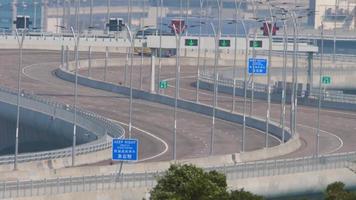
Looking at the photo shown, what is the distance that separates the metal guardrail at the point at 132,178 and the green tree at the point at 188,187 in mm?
12152

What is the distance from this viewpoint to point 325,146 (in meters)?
121

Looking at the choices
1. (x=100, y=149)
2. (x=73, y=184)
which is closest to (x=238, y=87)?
(x=100, y=149)

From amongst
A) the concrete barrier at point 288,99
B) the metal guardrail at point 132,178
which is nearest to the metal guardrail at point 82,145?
the metal guardrail at point 132,178

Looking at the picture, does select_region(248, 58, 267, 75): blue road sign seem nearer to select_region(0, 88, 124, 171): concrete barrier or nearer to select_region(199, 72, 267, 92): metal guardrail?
select_region(0, 88, 124, 171): concrete barrier

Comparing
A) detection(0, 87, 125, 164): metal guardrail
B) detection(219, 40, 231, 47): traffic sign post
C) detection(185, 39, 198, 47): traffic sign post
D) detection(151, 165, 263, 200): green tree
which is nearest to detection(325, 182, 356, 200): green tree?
detection(151, 165, 263, 200): green tree

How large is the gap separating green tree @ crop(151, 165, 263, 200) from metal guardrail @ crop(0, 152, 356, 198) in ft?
39.9

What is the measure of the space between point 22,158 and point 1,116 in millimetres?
41975

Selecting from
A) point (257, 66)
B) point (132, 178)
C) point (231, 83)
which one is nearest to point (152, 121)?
point (257, 66)

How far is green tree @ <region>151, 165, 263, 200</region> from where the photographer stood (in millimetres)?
58719

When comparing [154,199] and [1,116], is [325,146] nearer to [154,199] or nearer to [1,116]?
[1,116]

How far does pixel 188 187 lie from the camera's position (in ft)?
193

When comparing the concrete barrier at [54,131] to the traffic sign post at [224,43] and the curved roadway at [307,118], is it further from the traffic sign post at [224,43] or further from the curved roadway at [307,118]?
the traffic sign post at [224,43]

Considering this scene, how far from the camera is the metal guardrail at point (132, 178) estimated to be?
73.2 meters

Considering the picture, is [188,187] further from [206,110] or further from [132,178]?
[206,110]
